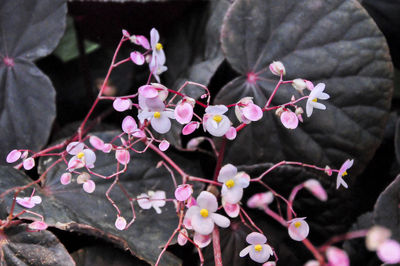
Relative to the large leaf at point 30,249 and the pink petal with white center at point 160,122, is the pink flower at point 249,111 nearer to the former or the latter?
the pink petal with white center at point 160,122

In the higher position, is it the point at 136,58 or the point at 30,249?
the point at 136,58

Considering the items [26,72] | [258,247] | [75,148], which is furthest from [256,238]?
[26,72]

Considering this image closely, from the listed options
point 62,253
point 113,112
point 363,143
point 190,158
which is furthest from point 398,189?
point 113,112

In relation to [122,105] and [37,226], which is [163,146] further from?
[37,226]

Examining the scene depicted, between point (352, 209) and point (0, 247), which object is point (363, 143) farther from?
point (0, 247)

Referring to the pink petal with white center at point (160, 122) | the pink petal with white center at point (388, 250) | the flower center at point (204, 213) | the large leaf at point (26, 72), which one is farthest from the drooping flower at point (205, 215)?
the large leaf at point (26, 72)

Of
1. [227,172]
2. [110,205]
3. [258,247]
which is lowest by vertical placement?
[110,205]

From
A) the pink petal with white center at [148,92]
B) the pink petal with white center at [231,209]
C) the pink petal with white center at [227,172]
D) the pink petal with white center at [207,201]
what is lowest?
the pink petal with white center at [231,209]
